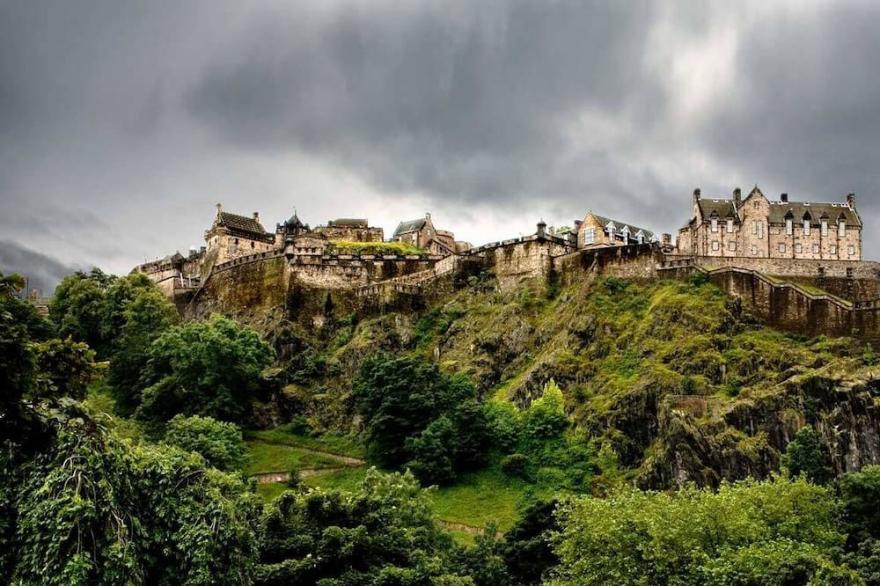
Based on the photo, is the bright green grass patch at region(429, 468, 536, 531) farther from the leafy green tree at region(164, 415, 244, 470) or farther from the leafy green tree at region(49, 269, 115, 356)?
the leafy green tree at region(49, 269, 115, 356)

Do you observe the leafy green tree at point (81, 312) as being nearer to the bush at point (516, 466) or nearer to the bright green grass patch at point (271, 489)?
the bright green grass patch at point (271, 489)

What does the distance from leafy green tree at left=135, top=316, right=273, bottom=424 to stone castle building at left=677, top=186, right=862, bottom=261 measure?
40.1 metres

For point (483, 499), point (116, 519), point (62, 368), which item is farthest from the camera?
point (483, 499)

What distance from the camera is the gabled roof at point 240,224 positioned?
118812 mm

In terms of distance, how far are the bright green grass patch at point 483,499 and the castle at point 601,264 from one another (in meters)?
23.9

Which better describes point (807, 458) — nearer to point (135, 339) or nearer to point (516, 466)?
point (516, 466)

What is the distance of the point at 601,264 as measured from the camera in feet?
302

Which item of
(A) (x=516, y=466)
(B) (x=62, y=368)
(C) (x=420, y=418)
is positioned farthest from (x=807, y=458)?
(B) (x=62, y=368)

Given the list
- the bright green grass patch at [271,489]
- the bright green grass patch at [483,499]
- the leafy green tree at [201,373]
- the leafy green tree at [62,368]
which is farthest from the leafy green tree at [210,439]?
the leafy green tree at [62,368]

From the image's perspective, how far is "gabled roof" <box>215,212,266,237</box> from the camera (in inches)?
4678

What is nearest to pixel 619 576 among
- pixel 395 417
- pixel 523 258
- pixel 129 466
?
pixel 129 466

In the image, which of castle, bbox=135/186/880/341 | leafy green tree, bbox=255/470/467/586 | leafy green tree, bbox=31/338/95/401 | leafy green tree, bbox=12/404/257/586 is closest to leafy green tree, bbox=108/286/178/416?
castle, bbox=135/186/880/341

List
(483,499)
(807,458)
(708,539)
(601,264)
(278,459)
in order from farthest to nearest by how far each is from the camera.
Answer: (601,264)
(278,459)
(483,499)
(807,458)
(708,539)

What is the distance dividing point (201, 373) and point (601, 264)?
115 feet
